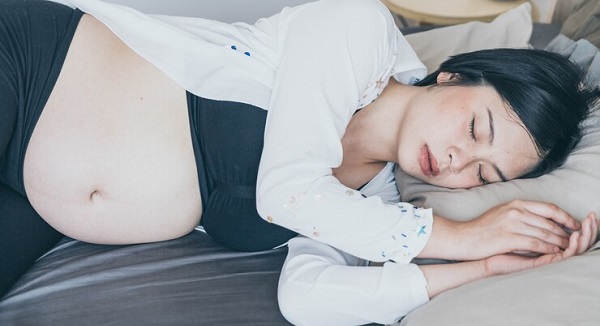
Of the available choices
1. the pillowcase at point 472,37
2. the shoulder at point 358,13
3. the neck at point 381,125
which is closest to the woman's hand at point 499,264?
the neck at point 381,125

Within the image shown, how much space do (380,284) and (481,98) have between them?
37cm

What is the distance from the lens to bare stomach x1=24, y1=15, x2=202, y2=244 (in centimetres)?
112

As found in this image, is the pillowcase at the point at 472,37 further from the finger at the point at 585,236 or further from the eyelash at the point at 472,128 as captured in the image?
the finger at the point at 585,236

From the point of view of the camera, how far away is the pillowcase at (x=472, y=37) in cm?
158

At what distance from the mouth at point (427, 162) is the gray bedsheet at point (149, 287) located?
0.33m

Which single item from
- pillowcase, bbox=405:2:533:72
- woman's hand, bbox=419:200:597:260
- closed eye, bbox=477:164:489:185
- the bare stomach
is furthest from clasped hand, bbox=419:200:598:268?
pillowcase, bbox=405:2:533:72

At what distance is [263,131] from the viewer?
44.3 inches

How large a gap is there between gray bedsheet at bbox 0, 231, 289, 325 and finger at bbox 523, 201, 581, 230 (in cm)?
45

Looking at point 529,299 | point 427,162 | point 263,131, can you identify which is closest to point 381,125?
point 427,162

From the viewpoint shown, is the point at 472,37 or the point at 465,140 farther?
the point at 472,37

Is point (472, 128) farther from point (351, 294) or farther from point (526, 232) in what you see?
point (351, 294)

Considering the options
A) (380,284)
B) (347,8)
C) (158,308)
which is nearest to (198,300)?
(158,308)

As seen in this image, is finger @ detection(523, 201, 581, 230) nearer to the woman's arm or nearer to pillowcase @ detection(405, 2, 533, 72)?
the woman's arm

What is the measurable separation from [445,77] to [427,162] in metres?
0.18
